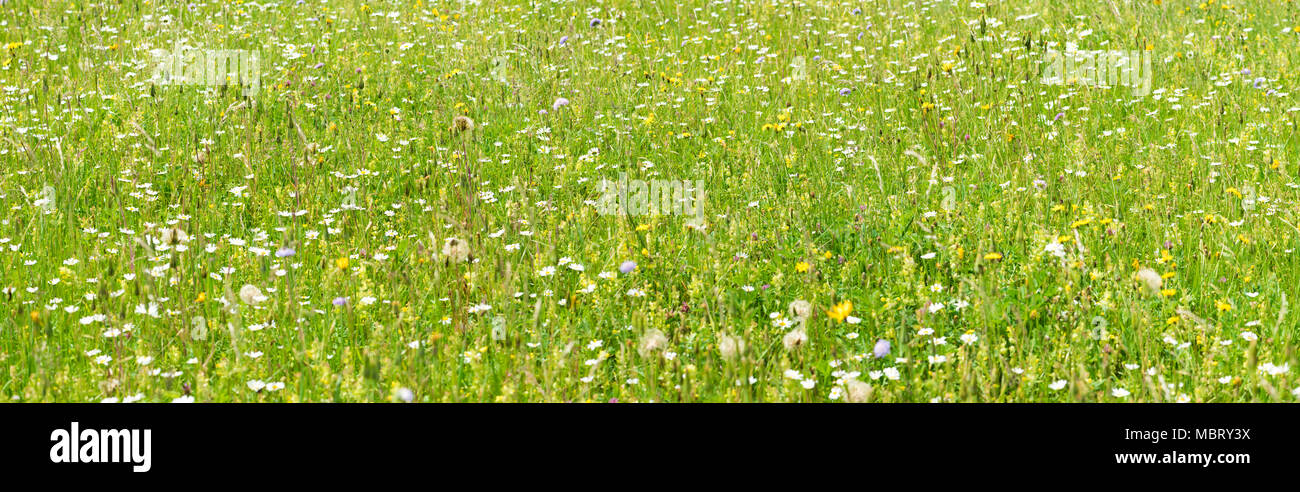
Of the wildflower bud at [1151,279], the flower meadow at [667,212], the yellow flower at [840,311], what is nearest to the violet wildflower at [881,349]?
the flower meadow at [667,212]

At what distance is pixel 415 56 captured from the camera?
22.7ft

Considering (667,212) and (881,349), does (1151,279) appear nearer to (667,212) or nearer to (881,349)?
(881,349)

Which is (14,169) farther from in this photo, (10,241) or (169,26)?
(169,26)

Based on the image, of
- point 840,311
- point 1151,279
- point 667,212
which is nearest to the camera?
point 840,311

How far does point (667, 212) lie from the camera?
4133 millimetres

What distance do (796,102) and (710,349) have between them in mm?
3015

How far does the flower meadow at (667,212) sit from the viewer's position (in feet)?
9.71

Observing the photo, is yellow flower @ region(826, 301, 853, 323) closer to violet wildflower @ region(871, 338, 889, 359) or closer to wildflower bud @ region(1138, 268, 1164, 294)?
violet wildflower @ region(871, 338, 889, 359)

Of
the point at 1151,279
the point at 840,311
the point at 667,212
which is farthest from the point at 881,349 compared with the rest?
the point at 667,212

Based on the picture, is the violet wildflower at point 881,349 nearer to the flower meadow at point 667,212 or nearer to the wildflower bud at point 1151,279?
the flower meadow at point 667,212

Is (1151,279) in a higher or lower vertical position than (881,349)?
higher

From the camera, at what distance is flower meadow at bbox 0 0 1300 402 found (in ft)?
9.71

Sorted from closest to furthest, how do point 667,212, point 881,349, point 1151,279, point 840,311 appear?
point 881,349, point 840,311, point 1151,279, point 667,212

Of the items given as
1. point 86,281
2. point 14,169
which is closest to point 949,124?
point 86,281
